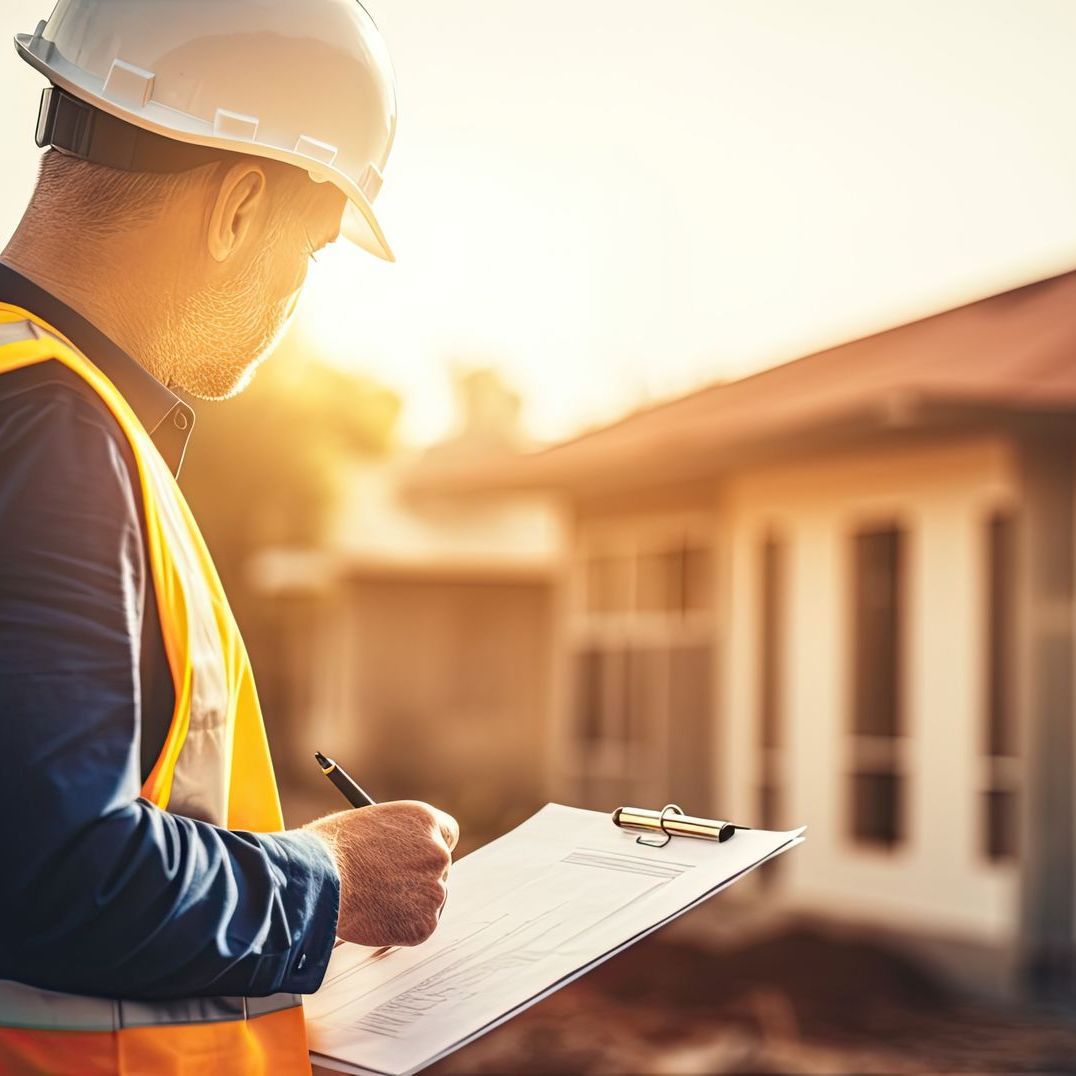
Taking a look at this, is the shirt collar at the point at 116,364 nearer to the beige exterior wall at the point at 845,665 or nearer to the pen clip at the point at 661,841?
the pen clip at the point at 661,841

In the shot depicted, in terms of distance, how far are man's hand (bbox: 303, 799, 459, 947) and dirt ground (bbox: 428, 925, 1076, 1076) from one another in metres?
4.66

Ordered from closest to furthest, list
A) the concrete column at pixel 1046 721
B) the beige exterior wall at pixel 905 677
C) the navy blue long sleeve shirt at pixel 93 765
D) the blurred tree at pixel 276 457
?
the navy blue long sleeve shirt at pixel 93 765 < the concrete column at pixel 1046 721 < the beige exterior wall at pixel 905 677 < the blurred tree at pixel 276 457

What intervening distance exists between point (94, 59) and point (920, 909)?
327 inches

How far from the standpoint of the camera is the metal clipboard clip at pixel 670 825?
1.65 m

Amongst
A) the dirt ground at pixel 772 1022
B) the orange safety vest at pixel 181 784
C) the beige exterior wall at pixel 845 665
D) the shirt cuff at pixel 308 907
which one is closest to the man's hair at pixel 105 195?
the orange safety vest at pixel 181 784

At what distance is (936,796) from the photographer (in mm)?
8961

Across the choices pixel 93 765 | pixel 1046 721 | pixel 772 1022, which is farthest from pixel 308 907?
pixel 1046 721

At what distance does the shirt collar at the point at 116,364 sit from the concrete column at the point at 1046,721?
7.42 metres

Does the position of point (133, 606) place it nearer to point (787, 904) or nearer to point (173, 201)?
point (173, 201)

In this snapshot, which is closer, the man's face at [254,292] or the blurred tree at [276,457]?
the man's face at [254,292]

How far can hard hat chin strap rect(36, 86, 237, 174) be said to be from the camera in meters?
1.40

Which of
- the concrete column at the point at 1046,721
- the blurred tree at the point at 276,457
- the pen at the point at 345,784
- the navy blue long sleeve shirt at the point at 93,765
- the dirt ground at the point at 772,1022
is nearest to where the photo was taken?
the navy blue long sleeve shirt at the point at 93,765

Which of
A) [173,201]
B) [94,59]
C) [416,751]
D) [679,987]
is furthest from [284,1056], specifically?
[416,751]

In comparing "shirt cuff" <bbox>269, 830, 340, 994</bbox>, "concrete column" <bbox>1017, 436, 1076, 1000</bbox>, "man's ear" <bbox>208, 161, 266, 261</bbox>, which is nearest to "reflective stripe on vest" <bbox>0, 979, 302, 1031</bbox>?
"shirt cuff" <bbox>269, 830, 340, 994</bbox>
